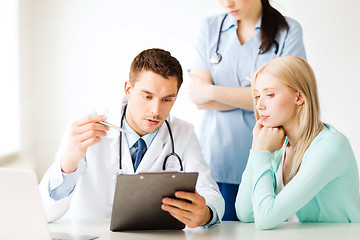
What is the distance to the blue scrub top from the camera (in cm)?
218

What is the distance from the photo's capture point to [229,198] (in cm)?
223

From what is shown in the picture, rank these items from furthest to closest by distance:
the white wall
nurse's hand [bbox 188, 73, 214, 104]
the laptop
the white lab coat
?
1. the white wall
2. nurse's hand [bbox 188, 73, 214, 104]
3. the white lab coat
4. the laptop

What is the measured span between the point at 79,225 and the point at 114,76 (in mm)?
2494

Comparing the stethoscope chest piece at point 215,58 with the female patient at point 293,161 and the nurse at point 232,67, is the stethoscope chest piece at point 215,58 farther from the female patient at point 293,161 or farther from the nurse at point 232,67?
the female patient at point 293,161

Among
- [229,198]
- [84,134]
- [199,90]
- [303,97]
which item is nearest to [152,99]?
[84,134]

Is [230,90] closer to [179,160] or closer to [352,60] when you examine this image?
[179,160]

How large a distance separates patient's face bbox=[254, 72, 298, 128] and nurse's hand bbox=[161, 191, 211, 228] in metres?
0.46

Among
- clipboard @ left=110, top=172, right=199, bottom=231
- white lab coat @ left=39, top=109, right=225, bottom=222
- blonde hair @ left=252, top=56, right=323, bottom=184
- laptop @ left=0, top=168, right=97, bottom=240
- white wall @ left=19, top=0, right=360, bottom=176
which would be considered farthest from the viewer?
white wall @ left=19, top=0, right=360, bottom=176

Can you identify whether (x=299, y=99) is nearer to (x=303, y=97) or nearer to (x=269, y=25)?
(x=303, y=97)

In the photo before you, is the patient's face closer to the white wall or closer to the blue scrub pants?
the blue scrub pants

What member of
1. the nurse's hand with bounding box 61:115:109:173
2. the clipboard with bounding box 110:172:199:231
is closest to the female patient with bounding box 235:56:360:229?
the clipboard with bounding box 110:172:199:231

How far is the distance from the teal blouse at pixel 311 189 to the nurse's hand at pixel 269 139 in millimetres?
32

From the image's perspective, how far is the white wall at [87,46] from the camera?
3.68 metres

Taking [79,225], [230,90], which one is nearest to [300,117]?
[230,90]
